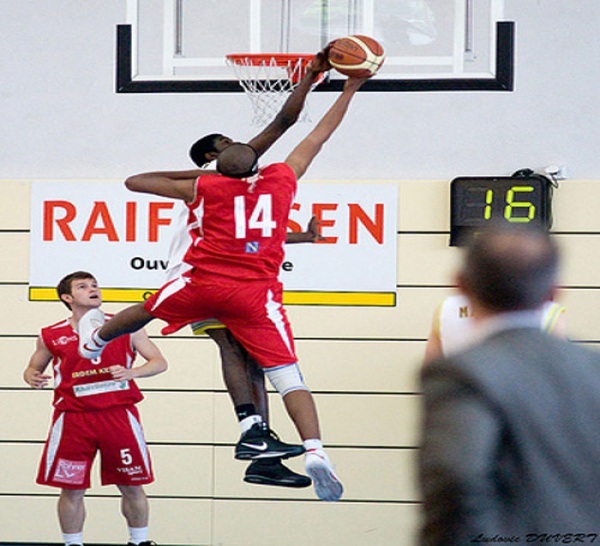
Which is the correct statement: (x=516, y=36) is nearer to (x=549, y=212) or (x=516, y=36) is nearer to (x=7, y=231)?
(x=549, y=212)

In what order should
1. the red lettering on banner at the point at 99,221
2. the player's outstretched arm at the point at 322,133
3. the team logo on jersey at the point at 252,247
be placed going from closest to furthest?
the team logo on jersey at the point at 252,247 < the player's outstretched arm at the point at 322,133 < the red lettering on banner at the point at 99,221

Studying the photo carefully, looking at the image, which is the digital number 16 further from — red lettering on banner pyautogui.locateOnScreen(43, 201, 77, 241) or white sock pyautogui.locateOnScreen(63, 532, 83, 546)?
white sock pyautogui.locateOnScreen(63, 532, 83, 546)

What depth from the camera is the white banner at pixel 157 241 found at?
23.2 ft

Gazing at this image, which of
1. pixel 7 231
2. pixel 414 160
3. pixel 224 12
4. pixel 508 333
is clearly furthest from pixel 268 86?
pixel 508 333

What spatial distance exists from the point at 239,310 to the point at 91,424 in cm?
205

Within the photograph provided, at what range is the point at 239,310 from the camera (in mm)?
4504

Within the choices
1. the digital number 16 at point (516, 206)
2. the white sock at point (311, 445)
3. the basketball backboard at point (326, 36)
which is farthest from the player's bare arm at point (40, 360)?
the digital number 16 at point (516, 206)

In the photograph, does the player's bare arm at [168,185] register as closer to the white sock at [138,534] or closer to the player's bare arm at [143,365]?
the player's bare arm at [143,365]

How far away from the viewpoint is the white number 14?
4.52 m

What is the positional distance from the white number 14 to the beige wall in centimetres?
259

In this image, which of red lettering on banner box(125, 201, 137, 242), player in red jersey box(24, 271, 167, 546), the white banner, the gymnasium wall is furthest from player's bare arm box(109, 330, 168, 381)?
red lettering on banner box(125, 201, 137, 242)

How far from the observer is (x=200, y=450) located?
7090mm

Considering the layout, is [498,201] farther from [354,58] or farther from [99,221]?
[99,221]

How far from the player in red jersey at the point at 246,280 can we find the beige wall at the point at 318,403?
2.44m
